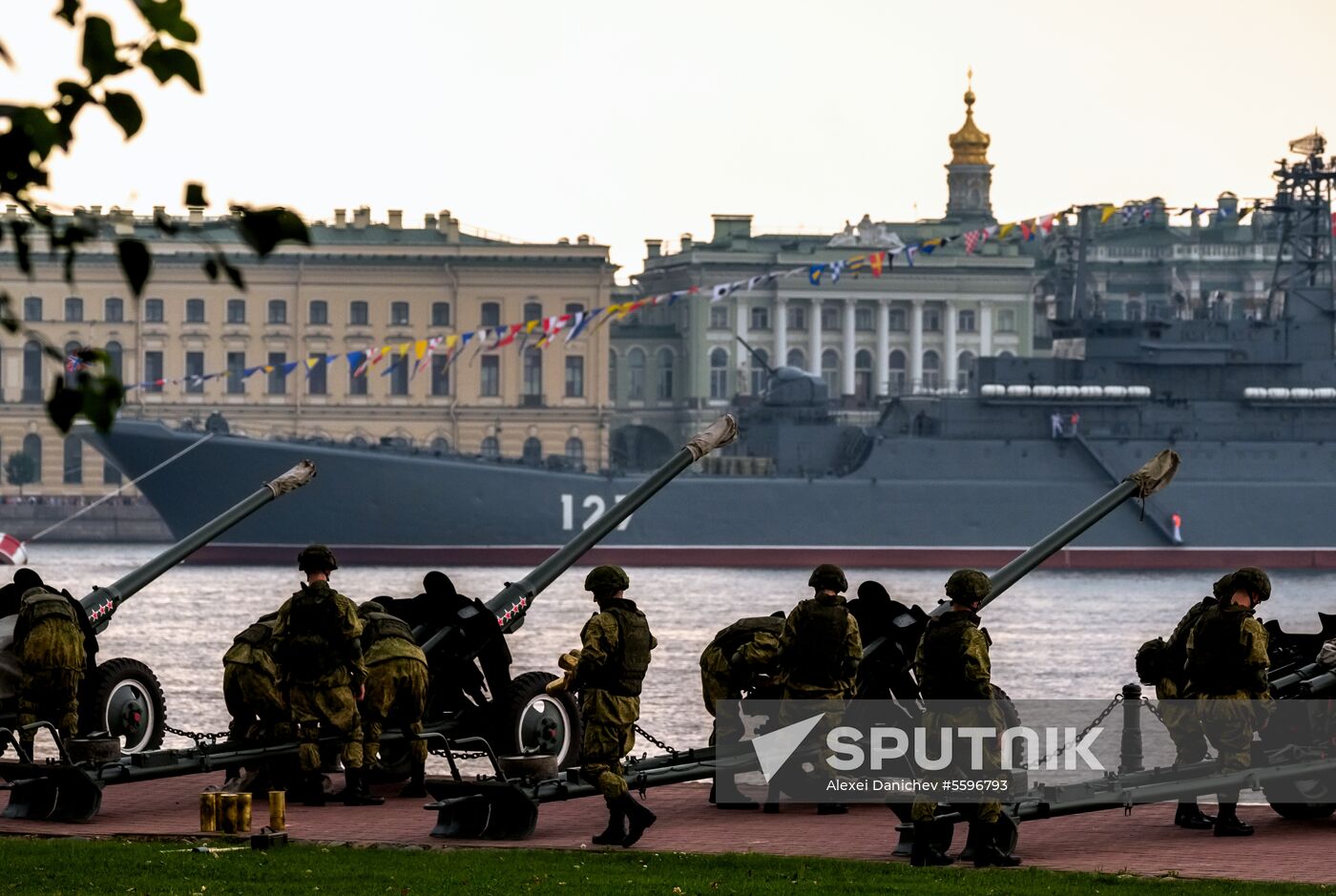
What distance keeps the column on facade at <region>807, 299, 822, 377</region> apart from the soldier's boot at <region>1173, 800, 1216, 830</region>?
359 ft

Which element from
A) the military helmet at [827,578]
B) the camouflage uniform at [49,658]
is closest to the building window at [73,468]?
the camouflage uniform at [49,658]

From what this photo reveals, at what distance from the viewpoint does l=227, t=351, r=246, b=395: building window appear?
357ft

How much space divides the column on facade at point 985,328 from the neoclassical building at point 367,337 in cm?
1999

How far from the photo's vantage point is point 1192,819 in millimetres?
13094

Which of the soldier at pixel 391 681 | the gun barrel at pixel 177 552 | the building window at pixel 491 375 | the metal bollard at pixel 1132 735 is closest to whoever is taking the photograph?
the soldier at pixel 391 681

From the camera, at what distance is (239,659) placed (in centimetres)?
1370

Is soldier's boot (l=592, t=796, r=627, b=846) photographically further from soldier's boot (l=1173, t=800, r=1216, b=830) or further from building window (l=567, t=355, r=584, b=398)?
building window (l=567, t=355, r=584, b=398)

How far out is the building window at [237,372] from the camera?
357ft

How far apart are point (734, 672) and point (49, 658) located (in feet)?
12.0

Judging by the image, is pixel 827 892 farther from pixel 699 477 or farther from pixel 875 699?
pixel 699 477

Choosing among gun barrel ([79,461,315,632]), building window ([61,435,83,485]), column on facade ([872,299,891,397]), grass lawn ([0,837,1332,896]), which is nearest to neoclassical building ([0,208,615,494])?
building window ([61,435,83,485])

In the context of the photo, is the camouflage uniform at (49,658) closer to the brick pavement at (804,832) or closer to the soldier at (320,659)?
the brick pavement at (804,832)

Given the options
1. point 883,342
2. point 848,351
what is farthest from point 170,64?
point 883,342

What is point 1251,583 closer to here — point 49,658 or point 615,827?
point 615,827
